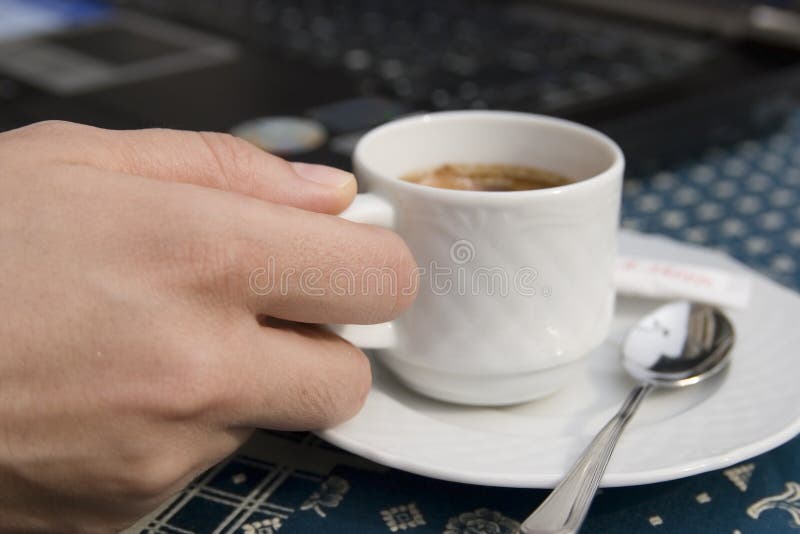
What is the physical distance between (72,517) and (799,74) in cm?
91

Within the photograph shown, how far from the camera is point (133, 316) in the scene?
0.35 m

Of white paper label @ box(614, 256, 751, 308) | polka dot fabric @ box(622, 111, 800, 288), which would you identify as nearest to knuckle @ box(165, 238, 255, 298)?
white paper label @ box(614, 256, 751, 308)

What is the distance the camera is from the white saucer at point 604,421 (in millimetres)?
400

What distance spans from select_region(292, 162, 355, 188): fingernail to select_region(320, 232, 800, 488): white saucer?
0.13 m

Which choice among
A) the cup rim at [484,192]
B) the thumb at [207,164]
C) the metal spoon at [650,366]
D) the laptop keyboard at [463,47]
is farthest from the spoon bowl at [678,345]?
the laptop keyboard at [463,47]

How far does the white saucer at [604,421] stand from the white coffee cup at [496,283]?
0.06ft

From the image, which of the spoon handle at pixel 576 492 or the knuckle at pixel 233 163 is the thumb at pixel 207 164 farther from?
the spoon handle at pixel 576 492

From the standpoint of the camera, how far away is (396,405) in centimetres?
48

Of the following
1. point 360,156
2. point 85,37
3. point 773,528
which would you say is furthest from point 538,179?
point 85,37

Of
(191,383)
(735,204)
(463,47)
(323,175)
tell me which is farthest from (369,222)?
(463,47)

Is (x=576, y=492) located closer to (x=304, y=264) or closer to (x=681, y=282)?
(x=304, y=264)

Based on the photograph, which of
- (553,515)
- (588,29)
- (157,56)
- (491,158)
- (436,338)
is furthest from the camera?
(588,29)

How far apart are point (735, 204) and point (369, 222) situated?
540mm

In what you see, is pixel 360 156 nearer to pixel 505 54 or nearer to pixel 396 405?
pixel 396 405
